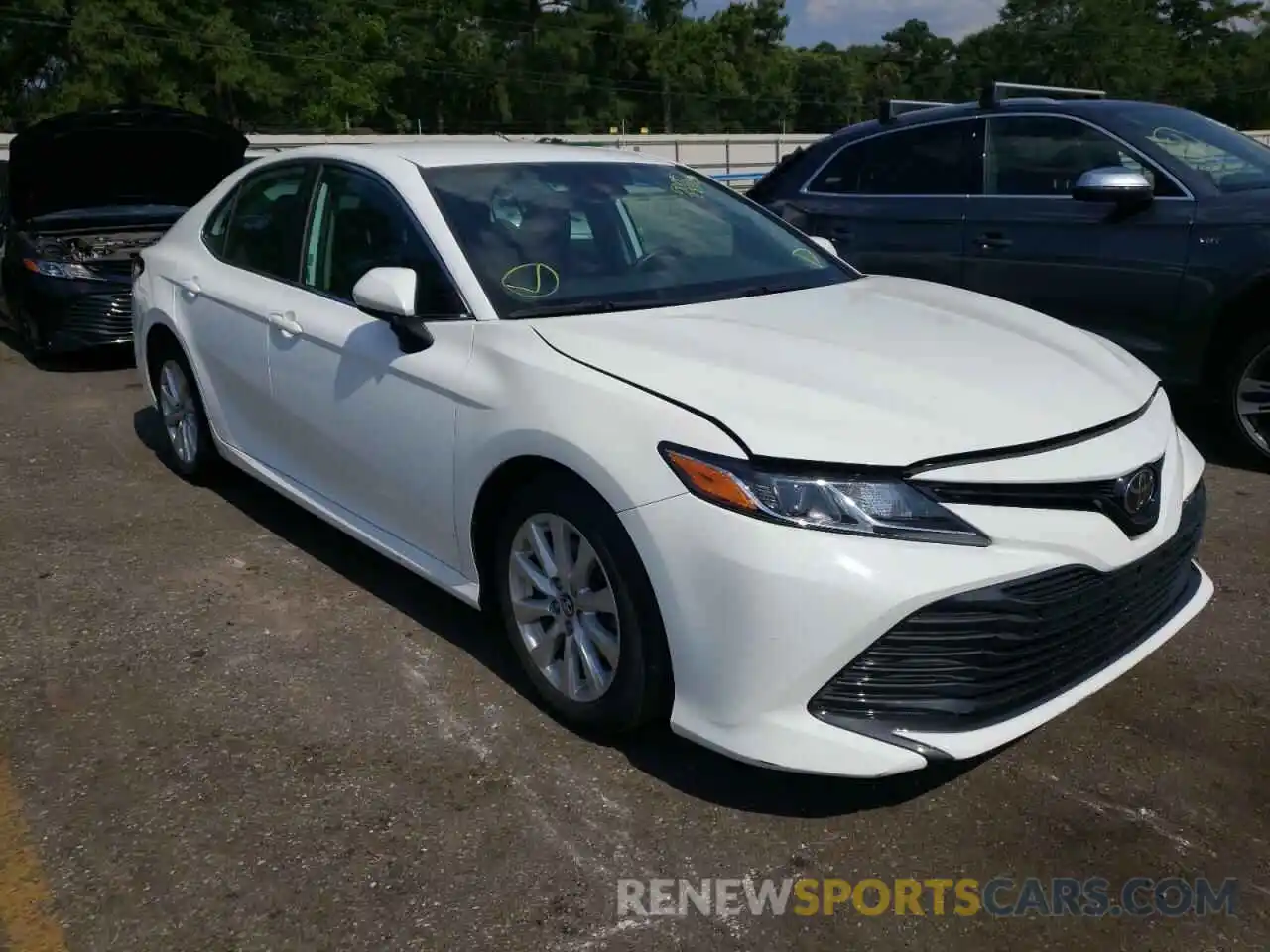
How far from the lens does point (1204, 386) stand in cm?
534

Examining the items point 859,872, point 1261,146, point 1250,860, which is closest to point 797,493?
point 859,872

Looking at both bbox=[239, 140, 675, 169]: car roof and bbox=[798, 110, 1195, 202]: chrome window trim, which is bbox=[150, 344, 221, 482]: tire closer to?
bbox=[239, 140, 675, 169]: car roof

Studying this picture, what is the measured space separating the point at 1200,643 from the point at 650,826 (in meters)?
1.94

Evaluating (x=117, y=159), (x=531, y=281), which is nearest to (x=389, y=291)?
(x=531, y=281)

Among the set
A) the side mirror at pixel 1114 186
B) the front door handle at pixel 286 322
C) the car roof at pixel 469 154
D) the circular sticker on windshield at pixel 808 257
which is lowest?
the front door handle at pixel 286 322

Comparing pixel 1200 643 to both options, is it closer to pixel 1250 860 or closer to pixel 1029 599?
pixel 1250 860

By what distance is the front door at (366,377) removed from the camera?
3451 mm

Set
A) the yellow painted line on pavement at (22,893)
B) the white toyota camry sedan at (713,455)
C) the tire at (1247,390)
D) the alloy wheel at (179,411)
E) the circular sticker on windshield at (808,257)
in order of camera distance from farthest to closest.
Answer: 1. the alloy wheel at (179,411)
2. the tire at (1247,390)
3. the circular sticker on windshield at (808,257)
4. the white toyota camry sedan at (713,455)
5. the yellow painted line on pavement at (22,893)

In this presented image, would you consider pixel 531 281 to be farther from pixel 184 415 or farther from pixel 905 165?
pixel 905 165

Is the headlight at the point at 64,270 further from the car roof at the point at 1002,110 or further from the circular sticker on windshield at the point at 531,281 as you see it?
the circular sticker on windshield at the point at 531,281

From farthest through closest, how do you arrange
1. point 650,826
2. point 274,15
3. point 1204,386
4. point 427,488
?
point 274,15
point 1204,386
point 427,488
point 650,826

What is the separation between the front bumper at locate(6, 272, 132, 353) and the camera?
7.91 meters

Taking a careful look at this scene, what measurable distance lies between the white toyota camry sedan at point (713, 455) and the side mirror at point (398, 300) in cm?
1

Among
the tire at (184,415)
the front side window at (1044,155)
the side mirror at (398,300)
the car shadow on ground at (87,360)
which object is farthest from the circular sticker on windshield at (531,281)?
the car shadow on ground at (87,360)
